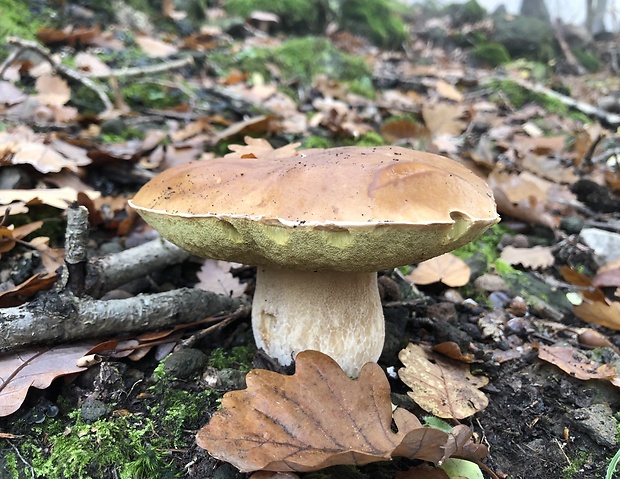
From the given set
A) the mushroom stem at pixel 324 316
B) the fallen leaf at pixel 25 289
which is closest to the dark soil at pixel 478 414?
the mushroom stem at pixel 324 316

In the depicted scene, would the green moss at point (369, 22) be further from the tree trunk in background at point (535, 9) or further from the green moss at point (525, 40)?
the tree trunk in background at point (535, 9)

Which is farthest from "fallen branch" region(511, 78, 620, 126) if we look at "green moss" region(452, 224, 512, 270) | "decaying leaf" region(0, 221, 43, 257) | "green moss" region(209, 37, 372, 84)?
"decaying leaf" region(0, 221, 43, 257)

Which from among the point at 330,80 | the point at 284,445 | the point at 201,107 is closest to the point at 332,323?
the point at 284,445

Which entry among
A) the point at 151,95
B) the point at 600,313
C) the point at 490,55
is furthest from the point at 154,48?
the point at 490,55

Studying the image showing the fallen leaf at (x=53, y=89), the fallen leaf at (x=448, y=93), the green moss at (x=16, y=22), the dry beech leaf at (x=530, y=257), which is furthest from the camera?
the fallen leaf at (x=448, y=93)

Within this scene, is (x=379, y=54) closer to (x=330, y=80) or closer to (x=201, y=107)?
(x=330, y=80)

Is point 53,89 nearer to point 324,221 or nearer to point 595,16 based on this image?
point 324,221
